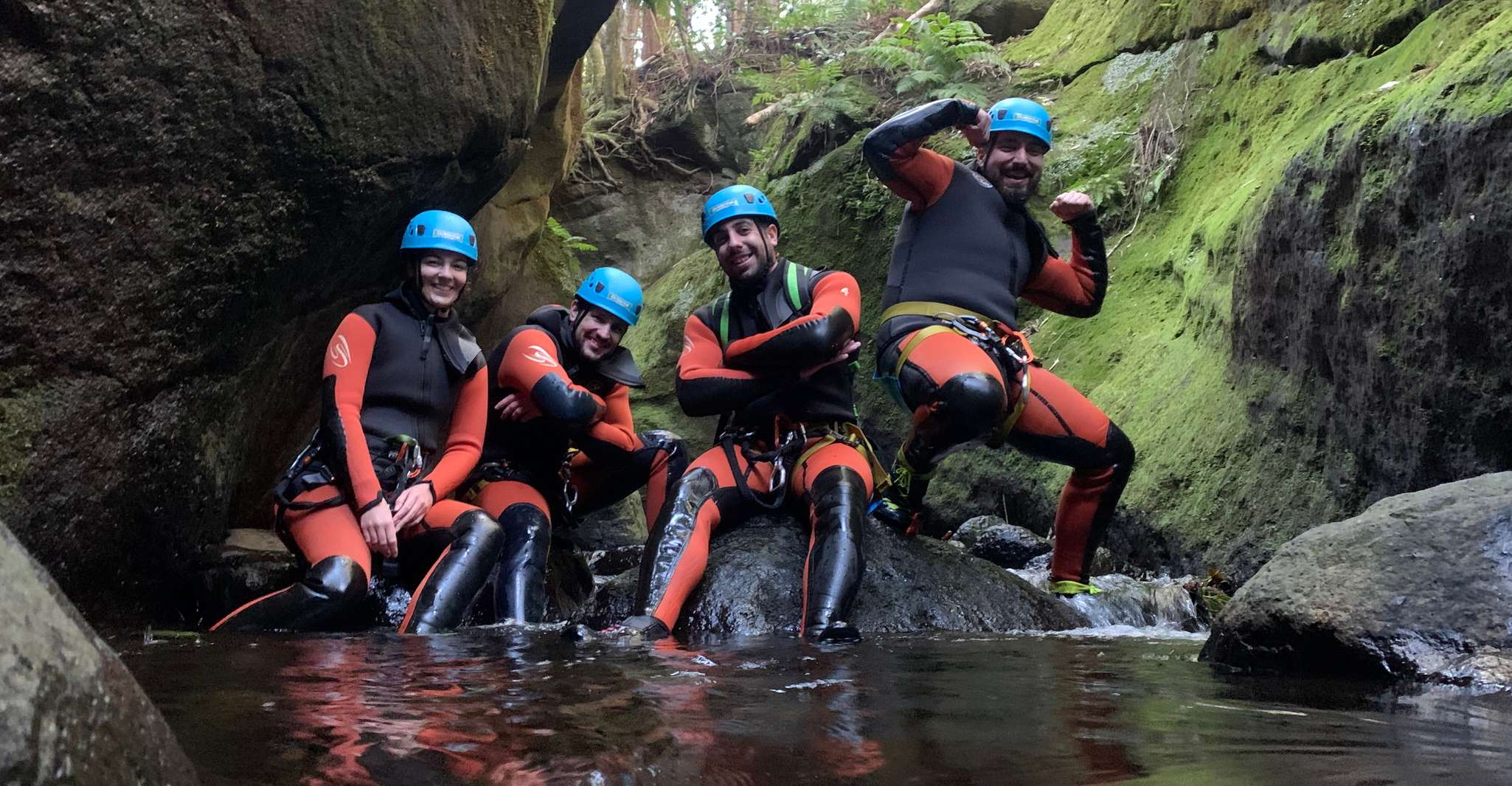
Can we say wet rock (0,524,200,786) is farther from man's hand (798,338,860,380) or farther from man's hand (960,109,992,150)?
man's hand (960,109,992,150)

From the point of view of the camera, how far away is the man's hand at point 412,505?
4.82m

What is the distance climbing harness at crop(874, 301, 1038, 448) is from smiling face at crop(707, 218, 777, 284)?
73 centimetres

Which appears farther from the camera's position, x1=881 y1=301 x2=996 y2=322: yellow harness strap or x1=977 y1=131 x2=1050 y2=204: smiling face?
x1=977 y1=131 x2=1050 y2=204: smiling face

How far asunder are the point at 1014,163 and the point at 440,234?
288cm

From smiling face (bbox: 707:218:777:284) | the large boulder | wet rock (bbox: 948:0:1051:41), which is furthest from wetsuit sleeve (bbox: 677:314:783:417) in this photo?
wet rock (bbox: 948:0:1051:41)

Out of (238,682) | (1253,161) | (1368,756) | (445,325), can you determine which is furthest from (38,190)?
(1253,161)

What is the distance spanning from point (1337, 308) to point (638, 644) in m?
3.80

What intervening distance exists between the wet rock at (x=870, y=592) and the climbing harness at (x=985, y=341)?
2.24 feet

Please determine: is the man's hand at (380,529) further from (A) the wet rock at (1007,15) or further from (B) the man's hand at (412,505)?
(A) the wet rock at (1007,15)

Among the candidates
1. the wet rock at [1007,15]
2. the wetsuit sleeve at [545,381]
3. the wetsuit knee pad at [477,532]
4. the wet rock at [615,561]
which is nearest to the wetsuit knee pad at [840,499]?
the wetsuit sleeve at [545,381]

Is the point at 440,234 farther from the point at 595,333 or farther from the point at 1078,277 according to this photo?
the point at 1078,277

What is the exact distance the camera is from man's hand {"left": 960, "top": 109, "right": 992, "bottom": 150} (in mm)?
5367

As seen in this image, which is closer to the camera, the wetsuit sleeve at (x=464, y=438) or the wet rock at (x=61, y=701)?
the wet rock at (x=61, y=701)

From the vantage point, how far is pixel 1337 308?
5258mm
